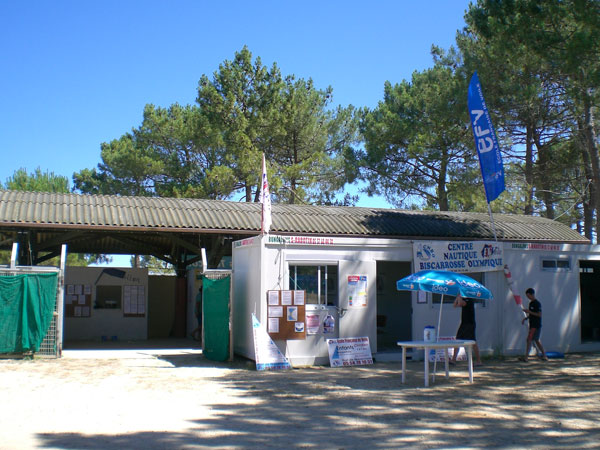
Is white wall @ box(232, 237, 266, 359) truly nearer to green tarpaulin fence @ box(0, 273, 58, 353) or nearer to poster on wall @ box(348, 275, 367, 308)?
poster on wall @ box(348, 275, 367, 308)

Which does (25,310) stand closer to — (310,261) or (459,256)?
(310,261)

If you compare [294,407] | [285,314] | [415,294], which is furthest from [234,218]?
[294,407]

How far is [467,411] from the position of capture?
24.7 feet

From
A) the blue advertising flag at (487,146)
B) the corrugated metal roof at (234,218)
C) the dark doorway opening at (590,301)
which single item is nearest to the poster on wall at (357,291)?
the blue advertising flag at (487,146)

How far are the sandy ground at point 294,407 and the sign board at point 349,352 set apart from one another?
1.11 ft

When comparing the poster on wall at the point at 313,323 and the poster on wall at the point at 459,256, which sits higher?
the poster on wall at the point at 459,256

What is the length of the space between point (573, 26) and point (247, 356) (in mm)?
10564

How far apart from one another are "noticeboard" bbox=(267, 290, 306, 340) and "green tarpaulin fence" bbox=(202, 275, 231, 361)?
1.22 m

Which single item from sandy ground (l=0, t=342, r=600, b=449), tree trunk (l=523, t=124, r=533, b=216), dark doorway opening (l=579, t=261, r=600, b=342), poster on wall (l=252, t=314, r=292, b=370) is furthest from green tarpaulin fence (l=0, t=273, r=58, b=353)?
tree trunk (l=523, t=124, r=533, b=216)

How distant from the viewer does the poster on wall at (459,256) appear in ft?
41.7

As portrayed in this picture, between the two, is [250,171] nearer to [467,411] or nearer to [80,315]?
[80,315]

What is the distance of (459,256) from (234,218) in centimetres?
621

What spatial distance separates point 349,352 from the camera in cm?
1201

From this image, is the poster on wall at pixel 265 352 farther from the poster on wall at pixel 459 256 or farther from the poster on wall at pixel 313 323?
the poster on wall at pixel 459 256
